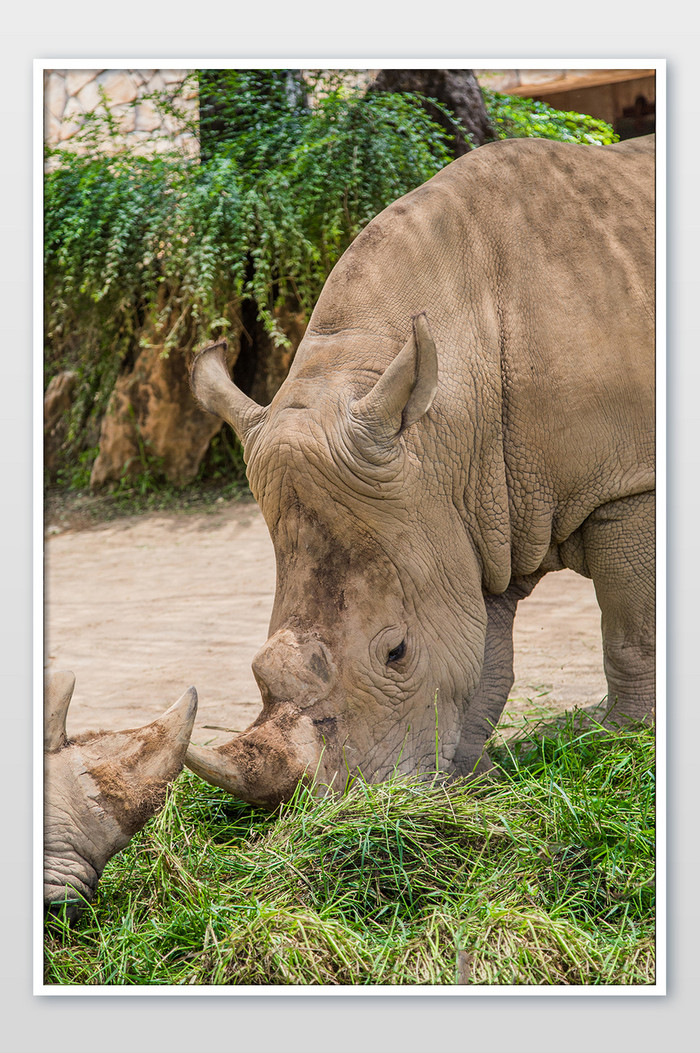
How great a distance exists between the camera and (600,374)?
3.72 meters

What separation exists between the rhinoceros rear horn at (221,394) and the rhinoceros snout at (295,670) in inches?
29.1

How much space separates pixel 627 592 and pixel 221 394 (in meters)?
1.45

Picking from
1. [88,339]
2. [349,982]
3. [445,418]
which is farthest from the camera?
[88,339]

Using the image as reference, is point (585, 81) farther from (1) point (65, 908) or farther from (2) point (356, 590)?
(1) point (65, 908)

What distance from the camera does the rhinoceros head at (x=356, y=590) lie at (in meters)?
3.28

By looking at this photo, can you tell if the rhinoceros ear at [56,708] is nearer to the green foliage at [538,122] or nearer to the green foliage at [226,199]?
the green foliage at [226,199]

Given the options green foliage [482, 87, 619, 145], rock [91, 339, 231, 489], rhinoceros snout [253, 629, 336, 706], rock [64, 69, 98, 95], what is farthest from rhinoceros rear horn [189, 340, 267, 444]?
rock [91, 339, 231, 489]

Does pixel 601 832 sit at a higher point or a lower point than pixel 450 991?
higher
